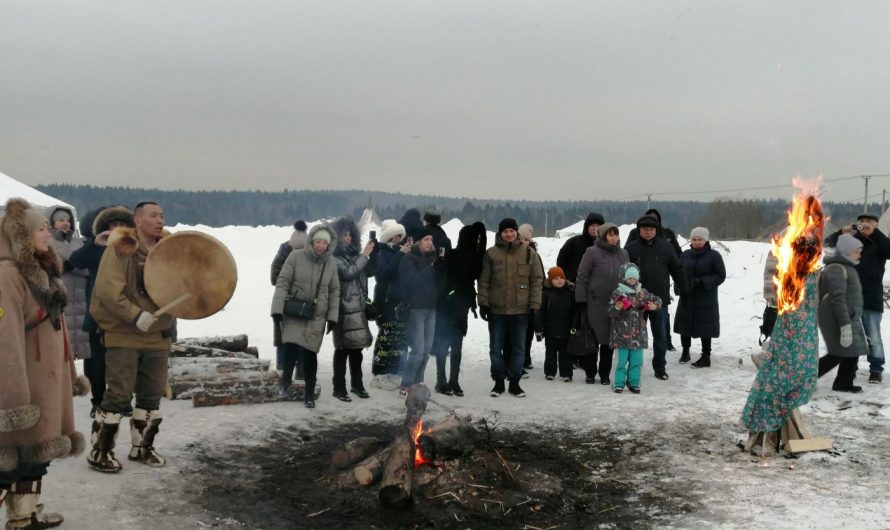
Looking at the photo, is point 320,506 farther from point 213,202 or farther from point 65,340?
point 213,202

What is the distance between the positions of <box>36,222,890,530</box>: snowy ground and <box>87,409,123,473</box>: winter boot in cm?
10

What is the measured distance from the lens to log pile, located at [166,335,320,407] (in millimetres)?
8062

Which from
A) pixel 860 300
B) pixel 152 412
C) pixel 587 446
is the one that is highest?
pixel 860 300

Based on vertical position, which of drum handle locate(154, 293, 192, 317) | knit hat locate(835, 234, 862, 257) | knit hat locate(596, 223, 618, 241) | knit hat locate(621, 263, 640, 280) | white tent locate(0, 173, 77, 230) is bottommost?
drum handle locate(154, 293, 192, 317)

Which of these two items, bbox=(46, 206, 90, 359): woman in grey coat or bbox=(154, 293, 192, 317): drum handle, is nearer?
bbox=(154, 293, 192, 317): drum handle

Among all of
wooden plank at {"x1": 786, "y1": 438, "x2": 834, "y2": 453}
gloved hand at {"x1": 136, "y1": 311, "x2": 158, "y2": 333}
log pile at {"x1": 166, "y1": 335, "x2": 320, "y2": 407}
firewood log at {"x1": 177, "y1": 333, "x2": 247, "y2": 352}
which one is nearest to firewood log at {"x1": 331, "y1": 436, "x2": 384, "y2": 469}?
gloved hand at {"x1": 136, "y1": 311, "x2": 158, "y2": 333}

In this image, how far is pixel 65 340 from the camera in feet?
15.6

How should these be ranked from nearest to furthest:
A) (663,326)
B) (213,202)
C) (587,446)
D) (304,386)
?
(587,446)
(304,386)
(663,326)
(213,202)

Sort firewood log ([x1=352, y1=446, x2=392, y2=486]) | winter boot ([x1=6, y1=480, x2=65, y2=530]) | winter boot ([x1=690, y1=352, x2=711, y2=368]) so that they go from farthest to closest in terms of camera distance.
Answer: winter boot ([x1=690, y1=352, x2=711, y2=368]), firewood log ([x1=352, y1=446, x2=392, y2=486]), winter boot ([x1=6, y1=480, x2=65, y2=530])

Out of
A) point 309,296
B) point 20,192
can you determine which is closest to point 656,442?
point 309,296

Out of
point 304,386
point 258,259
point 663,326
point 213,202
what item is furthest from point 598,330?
point 213,202

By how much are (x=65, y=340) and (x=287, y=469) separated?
86.3 inches

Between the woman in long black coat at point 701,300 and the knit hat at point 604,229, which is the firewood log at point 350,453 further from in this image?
the woman in long black coat at point 701,300

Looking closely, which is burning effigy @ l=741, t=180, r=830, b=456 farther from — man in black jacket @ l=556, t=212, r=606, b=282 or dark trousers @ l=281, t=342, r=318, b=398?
dark trousers @ l=281, t=342, r=318, b=398
